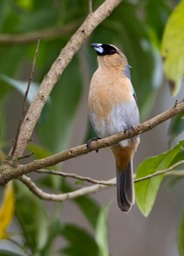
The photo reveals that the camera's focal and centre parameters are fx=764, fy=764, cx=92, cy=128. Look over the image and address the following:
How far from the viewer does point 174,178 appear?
3.23m

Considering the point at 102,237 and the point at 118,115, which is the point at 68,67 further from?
the point at 102,237

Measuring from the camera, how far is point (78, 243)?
3602 millimetres

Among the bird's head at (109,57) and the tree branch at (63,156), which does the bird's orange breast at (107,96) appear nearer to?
the bird's head at (109,57)

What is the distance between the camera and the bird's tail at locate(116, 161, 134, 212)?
10.5ft

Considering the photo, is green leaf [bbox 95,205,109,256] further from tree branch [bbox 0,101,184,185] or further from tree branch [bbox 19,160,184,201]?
tree branch [bbox 0,101,184,185]

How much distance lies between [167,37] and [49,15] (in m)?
1.25

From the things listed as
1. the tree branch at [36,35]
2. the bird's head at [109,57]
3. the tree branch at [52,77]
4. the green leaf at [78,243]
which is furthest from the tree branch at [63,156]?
the tree branch at [36,35]

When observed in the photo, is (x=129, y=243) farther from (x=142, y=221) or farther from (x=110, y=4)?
(x=110, y=4)

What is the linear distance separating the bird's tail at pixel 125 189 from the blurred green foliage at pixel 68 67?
13.1 inches

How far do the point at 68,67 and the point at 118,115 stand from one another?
1051 millimetres

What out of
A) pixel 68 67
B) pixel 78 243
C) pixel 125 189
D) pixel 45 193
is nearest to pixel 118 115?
pixel 125 189

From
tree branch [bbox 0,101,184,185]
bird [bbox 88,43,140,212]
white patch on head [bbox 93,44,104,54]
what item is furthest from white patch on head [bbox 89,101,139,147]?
tree branch [bbox 0,101,184,185]

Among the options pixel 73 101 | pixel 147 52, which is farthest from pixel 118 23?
pixel 73 101

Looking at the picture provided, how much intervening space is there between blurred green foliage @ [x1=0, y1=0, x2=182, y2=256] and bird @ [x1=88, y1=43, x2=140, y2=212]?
13.8 inches
